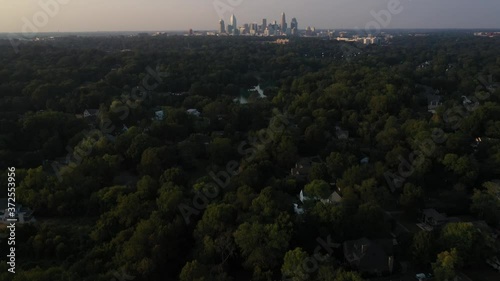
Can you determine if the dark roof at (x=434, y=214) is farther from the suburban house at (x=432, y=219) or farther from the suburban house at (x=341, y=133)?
the suburban house at (x=341, y=133)

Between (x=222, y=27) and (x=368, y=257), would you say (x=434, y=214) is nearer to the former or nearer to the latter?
(x=368, y=257)

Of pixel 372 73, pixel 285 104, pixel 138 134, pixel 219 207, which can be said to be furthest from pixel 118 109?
pixel 372 73

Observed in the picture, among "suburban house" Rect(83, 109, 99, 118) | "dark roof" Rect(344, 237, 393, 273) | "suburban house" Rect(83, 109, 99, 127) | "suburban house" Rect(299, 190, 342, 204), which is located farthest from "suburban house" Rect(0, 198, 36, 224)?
"suburban house" Rect(83, 109, 99, 118)

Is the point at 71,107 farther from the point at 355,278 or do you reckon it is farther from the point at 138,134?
the point at 355,278

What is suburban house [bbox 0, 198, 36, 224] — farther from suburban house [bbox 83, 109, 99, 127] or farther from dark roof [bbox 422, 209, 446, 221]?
dark roof [bbox 422, 209, 446, 221]

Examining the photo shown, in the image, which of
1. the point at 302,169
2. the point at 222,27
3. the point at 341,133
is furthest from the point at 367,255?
the point at 222,27
